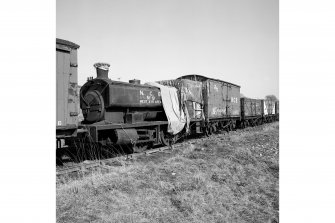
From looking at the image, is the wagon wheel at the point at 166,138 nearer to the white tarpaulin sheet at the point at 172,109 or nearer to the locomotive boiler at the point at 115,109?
the white tarpaulin sheet at the point at 172,109

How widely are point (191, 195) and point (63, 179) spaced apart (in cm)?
302

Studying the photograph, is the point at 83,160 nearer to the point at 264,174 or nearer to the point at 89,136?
the point at 89,136

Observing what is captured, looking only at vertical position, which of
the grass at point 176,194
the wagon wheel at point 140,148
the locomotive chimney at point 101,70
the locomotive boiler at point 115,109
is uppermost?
the locomotive chimney at point 101,70

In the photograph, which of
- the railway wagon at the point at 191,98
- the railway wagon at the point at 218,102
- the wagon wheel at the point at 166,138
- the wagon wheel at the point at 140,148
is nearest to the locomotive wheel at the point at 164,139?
the wagon wheel at the point at 166,138

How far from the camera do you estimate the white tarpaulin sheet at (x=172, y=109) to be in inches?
404

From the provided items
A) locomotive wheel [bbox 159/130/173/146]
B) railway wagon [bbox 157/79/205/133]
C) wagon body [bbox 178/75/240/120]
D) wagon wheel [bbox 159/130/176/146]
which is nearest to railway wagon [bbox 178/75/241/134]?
wagon body [bbox 178/75/240/120]

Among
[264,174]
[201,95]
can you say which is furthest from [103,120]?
[201,95]

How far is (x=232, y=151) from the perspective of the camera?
912cm

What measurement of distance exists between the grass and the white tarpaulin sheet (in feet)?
10.4

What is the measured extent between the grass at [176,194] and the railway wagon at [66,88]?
1313 mm

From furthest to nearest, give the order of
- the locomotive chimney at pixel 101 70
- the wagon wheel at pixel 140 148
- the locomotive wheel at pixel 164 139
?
the locomotive wheel at pixel 164 139 → the wagon wheel at pixel 140 148 → the locomotive chimney at pixel 101 70

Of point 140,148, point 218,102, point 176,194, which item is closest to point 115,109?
point 140,148

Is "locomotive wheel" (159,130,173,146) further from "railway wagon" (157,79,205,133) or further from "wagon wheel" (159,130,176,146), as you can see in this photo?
"railway wagon" (157,79,205,133)

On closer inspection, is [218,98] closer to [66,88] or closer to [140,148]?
[140,148]
